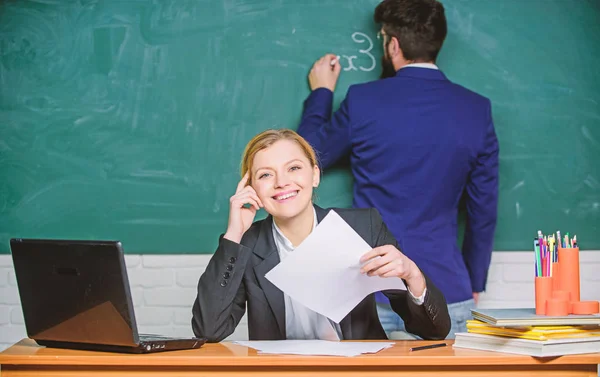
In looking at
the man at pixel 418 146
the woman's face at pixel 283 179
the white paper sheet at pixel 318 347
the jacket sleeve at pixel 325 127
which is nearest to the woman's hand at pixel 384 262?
the white paper sheet at pixel 318 347

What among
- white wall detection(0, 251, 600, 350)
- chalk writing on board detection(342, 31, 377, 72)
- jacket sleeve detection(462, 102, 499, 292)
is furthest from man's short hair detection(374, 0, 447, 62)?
white wall detection(0, 251, 600, 350)

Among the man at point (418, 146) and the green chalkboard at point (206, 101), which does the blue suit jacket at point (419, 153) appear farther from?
the green chalkboard at point (206, 101)

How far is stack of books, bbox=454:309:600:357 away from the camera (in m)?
1.65

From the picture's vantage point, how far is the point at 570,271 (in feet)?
5.82

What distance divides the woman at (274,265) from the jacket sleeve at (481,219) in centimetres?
81

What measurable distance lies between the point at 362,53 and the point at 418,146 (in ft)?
1.96

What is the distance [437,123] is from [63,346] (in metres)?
1.52

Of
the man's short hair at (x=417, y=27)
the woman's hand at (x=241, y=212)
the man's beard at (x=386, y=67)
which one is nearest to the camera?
the woman's hand at (x=241, y=212)

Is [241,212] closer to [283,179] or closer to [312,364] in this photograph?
[283,179]

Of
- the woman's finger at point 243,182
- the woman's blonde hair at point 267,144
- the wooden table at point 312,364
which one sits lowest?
the wooden table at point 312,364

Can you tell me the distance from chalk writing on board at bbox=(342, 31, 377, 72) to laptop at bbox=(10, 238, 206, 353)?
5.47 feet

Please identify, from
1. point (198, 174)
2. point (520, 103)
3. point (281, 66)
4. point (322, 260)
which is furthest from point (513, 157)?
point (322, 260)

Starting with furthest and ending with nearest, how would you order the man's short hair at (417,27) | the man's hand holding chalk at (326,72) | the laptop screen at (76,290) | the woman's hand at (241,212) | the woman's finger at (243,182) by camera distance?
the man's hand holding chalk at (326,72) < the man's short hair at (417,27) < the woman's finger at (243,182) < the woman's hand at (241,212) < the laptop screen at (76,290)

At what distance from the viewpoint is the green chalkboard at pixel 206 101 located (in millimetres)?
3156
